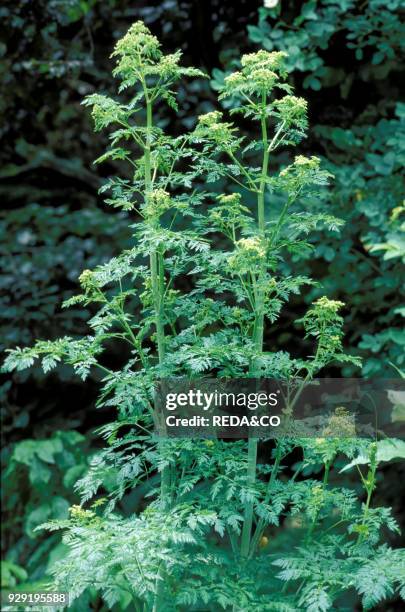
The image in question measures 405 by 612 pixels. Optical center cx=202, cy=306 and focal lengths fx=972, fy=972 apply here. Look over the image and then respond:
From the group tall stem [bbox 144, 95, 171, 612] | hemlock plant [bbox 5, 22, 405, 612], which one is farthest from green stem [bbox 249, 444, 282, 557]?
tall stem [bbox 144, 95, 171, 612]

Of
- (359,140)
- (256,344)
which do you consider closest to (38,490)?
(359,140)

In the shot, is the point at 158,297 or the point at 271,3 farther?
the point at 271,3

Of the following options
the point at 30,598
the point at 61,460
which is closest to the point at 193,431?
the point at 30,598

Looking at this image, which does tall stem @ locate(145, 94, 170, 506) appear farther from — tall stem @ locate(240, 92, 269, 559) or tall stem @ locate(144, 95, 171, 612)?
tall stem @ locate(240, 92, 269, 559)

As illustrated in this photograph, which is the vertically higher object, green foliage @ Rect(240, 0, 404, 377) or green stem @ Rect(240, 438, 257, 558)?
green foliage @ Rect(240, 0, 404, 377)

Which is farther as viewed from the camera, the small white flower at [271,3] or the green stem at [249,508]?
→ the small white flower at [271,3]

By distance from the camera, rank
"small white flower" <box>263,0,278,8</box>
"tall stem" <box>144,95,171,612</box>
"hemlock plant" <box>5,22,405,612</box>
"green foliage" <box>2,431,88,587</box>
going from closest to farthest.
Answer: "hemlock plant" <box>5,22,405,612</box>, "tall stem" <box>144,95,171,612</box>, "small white flower" <box>263,0,278,8</box>, "green foliage" <box>2,431,88,587</box>

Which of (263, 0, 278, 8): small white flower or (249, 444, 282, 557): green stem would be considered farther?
(263, 0, 278, 8): small white flower

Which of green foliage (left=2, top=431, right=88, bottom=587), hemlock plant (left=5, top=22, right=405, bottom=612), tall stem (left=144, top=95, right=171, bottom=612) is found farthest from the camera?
green foliage (left=2, top=431, right=88, bottom=587)

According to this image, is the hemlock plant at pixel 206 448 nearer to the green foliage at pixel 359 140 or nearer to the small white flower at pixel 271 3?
the green foliage at pixel 359 140

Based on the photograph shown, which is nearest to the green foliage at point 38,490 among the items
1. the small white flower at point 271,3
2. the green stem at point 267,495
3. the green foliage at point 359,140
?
the green foliage at point 359,140

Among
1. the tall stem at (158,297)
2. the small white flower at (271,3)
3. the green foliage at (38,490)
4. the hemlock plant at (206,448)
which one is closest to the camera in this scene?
the hemlock plant at (206,448)

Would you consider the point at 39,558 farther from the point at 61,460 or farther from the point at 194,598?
the point at 194,598

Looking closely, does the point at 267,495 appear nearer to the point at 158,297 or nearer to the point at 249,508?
the point at 249,508
